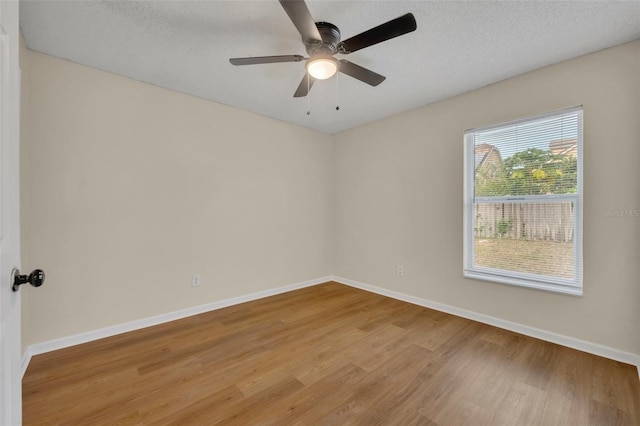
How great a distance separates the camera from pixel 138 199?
279 cm

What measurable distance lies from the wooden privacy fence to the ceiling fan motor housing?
233 cm

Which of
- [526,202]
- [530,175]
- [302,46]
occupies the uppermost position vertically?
[302,46]

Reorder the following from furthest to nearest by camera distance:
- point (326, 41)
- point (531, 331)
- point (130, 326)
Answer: point (130, 326), point (531, 331), point (326, 41)

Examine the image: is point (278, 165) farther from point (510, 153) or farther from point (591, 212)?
point (591, 212)

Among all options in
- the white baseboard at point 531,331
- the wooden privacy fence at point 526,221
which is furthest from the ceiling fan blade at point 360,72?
the white baseboard at point 531,331

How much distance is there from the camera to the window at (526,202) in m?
2.45

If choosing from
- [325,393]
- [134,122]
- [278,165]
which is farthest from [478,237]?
[134,122]

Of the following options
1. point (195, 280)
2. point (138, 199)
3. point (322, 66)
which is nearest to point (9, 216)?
point (322, 66)

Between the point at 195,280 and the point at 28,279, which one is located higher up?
the point at 28,279

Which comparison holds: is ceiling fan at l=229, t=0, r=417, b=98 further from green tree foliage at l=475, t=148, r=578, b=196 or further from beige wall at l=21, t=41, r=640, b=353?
green tree foliage at l=475, t=148, r=578, b=196

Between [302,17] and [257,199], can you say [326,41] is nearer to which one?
[302,17]

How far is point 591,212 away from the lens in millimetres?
2316

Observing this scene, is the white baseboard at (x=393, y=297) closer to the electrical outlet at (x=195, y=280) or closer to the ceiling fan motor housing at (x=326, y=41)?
the electrical outlet at (x=195, y=280)

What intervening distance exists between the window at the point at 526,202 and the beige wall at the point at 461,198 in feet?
0.29
